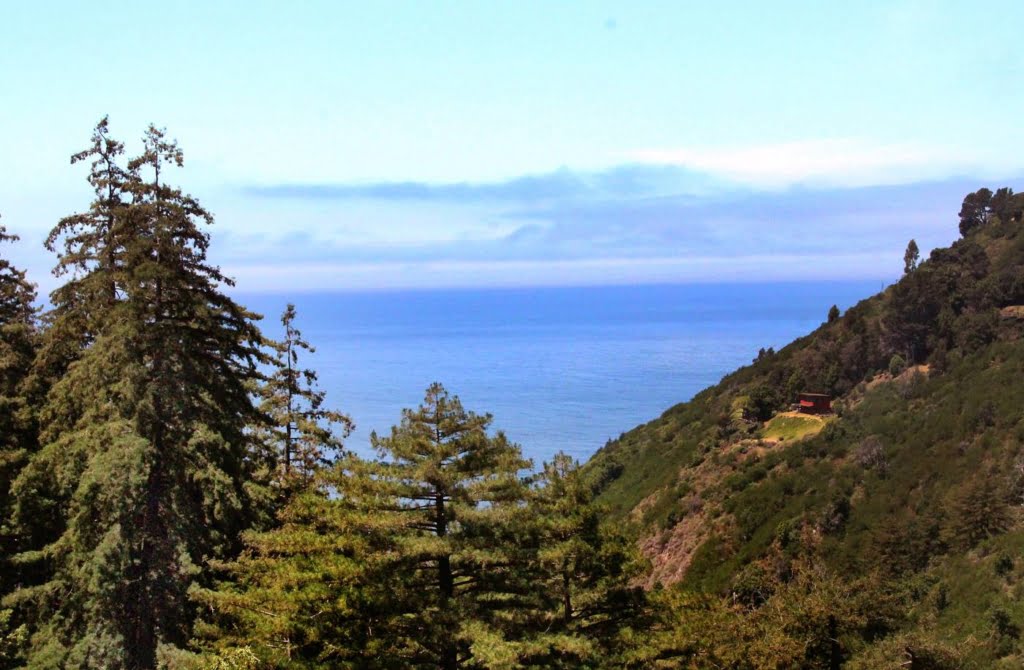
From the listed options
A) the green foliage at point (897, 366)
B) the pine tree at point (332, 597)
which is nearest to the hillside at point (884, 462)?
the green foliage at point (897, 366)

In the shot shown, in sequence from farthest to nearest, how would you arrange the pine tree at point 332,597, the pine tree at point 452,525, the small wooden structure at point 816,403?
the small wooden structure at point 816,403
the pine tree at point 452,525
the pine tree at point 332,597

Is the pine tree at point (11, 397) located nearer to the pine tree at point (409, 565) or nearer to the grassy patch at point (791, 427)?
the pine tree at point (409, 565)

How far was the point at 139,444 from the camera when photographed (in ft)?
50.8

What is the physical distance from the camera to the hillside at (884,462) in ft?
125

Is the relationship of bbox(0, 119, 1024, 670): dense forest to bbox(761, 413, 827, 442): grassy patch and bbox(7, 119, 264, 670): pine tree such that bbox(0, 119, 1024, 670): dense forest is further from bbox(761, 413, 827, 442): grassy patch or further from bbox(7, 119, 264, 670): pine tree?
bbox(761, 413, 827, 442): grassy patch

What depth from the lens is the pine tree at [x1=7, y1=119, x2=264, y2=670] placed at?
1564cm

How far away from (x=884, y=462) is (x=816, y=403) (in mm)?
16539

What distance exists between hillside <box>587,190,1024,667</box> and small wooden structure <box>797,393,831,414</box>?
0.99 meters

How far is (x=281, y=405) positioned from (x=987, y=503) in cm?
3440

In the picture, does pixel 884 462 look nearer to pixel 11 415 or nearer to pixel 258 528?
pixel 258 528

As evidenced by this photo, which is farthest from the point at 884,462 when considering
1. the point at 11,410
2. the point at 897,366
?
the point at 11,410

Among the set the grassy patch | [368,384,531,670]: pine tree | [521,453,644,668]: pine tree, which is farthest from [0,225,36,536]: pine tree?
the grassy patch

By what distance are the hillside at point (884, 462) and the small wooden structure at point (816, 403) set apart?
0.99 m

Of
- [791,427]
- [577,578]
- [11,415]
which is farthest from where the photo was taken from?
[791,427]
